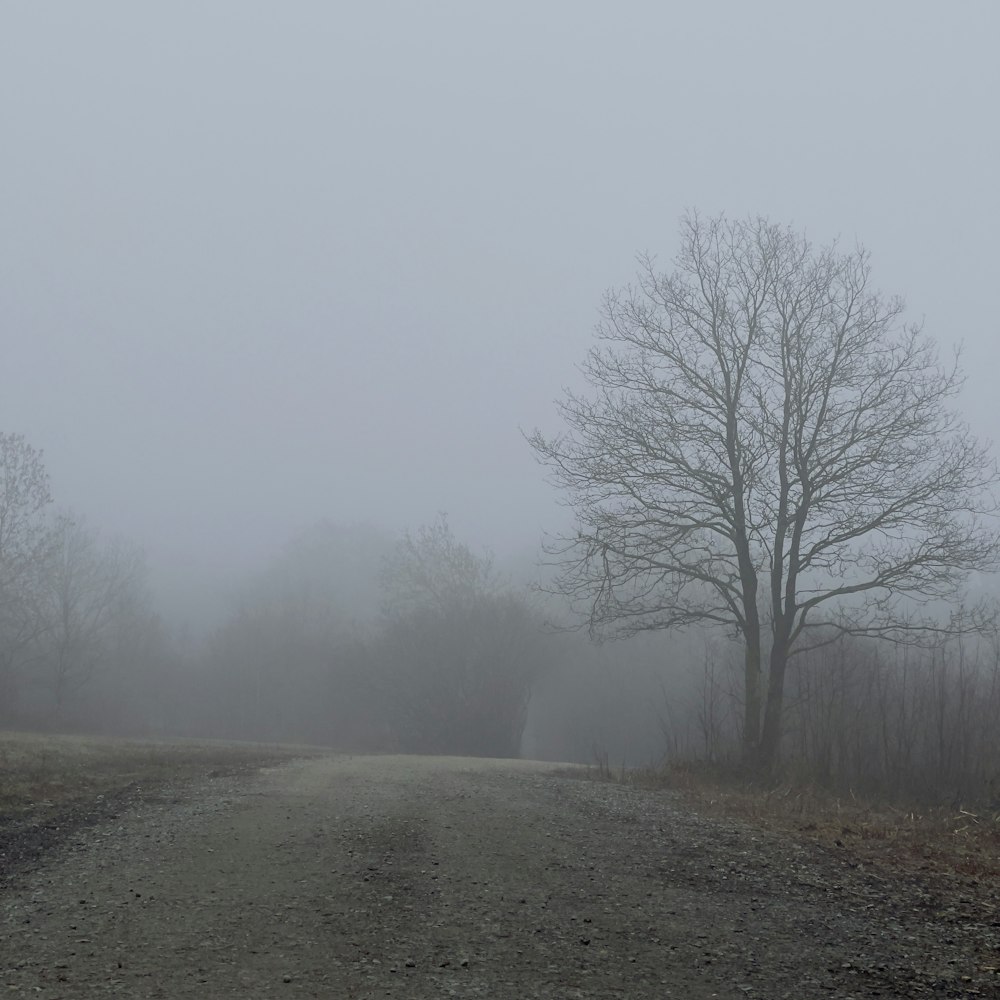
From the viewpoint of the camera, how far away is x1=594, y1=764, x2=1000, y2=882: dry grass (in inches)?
332

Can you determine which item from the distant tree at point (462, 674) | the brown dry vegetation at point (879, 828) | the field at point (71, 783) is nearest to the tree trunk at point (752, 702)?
the brown dry vegetation at point (879, 828)

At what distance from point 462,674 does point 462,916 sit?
118 feet

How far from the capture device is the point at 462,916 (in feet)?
19.5

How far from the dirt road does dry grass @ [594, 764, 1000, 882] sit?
796 millimetres

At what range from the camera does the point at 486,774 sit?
15.7 m

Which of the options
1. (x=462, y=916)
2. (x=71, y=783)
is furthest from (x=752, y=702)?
(x=462, y=916)

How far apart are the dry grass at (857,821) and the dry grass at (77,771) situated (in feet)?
24.0

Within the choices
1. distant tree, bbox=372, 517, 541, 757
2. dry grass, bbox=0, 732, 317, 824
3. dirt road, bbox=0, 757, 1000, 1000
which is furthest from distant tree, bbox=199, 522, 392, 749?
dirt road, bbox=0, 757, 1000, 1000

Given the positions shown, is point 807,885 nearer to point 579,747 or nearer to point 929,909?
point 929,909

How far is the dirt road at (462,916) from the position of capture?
15.8 feet

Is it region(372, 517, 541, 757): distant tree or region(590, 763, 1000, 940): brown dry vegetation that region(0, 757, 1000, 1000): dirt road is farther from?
region(372, 517, 541, 757): distant tree

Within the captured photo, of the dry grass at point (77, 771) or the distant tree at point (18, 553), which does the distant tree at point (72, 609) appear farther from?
the dry grass at point (77, 771)

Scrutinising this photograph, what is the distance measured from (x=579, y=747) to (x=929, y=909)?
132 ft

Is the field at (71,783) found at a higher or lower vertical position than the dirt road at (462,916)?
lower
